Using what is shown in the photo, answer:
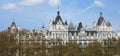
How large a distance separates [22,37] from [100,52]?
15.3 m

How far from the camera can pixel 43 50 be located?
85.2m

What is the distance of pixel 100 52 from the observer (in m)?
85.7

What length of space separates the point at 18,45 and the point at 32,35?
24.4 feet

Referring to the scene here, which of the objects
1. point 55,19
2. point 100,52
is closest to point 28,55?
point 100,52

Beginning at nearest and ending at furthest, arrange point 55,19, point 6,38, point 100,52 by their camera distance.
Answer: point 6,38
point 100,52
point 55,19

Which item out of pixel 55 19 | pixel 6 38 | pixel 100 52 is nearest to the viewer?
pixel 6 38

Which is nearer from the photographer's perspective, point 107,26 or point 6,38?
point 6,38

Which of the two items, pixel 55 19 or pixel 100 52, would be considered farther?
pixel 55 19

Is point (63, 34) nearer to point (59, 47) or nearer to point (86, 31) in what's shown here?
point (86, 31)

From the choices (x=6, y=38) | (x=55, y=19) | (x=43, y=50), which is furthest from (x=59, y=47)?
(x=55, y=19)

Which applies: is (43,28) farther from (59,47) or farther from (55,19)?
(59,47)

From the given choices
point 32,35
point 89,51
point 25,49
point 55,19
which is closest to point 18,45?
point 25,49

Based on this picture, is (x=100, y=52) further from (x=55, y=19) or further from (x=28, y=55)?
(x=55, y=19)

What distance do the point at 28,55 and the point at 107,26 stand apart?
5183 cm
